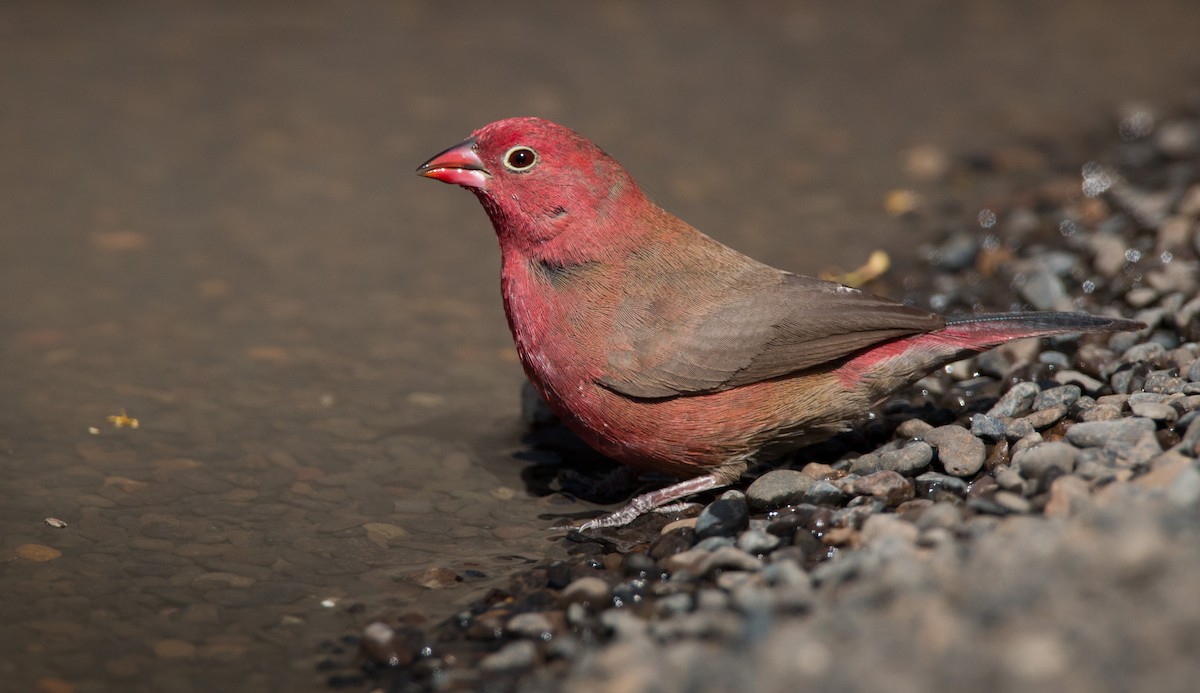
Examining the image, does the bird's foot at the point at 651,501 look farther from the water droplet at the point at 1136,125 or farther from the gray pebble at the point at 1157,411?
the water droplet at the point at 1136,125

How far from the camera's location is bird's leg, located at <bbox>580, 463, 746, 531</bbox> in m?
4.29

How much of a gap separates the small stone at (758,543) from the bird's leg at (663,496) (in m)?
0.57

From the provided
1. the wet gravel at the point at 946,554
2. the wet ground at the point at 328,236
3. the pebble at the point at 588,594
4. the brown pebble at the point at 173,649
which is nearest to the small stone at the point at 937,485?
the wet gravel at the point at 946,554

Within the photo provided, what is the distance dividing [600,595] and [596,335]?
979 millimetres

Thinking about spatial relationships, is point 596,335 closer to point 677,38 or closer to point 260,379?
point 260,379

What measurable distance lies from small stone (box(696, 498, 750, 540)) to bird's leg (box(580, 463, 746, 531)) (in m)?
0.32

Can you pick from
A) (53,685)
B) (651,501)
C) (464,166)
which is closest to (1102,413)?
(651,501)

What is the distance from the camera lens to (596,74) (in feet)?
26.7

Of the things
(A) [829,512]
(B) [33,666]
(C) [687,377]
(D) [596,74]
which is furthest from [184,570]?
(D) [596,74]

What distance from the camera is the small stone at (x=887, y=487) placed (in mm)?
3926

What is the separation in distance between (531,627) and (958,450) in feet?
5.36

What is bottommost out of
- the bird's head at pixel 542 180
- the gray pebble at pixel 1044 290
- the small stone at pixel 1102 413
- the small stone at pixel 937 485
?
the small stone at pixel 937 485

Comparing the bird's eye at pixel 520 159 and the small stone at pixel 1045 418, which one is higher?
the bird's eye at pixel 520 159

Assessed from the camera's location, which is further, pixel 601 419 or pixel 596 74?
pixel 596 74
